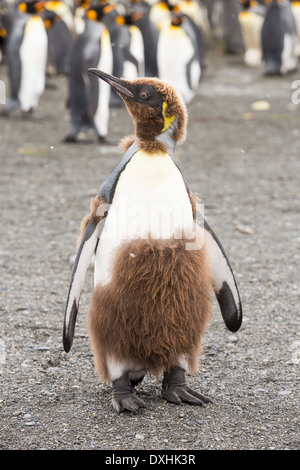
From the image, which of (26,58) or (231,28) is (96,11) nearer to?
(26,58)

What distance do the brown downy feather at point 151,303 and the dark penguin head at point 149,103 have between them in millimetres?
405

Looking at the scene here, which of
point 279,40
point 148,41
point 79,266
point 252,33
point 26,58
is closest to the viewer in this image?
point 79,266

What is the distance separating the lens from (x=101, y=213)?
2857 mm

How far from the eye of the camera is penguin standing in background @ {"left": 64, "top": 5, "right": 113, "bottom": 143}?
8.50 metres

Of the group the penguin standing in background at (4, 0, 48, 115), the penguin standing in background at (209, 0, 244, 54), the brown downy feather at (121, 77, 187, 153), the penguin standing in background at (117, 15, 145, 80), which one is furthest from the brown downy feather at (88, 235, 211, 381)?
the penguin standing in background at (209, 0, 244, 54)

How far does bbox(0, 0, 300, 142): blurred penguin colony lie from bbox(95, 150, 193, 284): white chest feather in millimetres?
5861

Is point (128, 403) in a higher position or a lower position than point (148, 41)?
higher

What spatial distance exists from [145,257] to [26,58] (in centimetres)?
799

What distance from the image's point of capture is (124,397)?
2.88m

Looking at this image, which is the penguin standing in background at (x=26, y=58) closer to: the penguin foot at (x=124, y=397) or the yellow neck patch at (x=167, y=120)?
the yellow neck patch at (x=167, y=120)

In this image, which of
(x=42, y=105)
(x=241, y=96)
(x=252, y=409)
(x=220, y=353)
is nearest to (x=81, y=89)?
(x=42, y=105)

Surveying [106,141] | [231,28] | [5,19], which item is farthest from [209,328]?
[231,28]

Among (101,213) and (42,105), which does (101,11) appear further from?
(101,213)

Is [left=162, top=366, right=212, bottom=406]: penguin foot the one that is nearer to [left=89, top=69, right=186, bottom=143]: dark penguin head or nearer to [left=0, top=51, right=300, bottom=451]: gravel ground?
[left=0, top=51, right=300, bottom=451]: gravel ground
